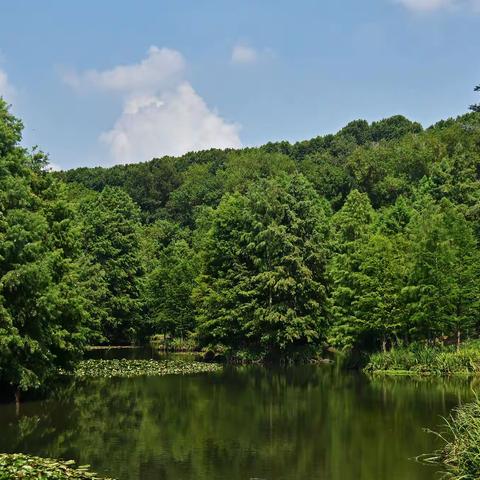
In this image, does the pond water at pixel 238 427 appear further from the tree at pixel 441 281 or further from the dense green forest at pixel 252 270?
the tree at pixel 441 281

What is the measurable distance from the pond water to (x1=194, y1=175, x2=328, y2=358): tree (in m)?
13.9

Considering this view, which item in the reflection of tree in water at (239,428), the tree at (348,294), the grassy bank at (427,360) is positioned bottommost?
the reflection of tree in water at (239,428)

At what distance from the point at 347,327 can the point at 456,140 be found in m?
50.6

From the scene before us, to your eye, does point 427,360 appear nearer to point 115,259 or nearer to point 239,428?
point 239,428

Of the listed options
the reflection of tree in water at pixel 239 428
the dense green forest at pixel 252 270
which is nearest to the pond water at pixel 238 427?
the reflection of tree in water at pixel 239 428

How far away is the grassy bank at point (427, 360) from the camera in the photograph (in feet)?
128

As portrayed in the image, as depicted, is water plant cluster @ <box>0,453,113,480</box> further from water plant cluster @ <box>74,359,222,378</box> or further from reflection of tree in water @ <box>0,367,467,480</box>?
water plant cluster @ <box>74,359,222,378</box>

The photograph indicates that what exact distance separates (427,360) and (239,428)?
20619 mm

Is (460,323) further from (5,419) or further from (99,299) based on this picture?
(99,299)

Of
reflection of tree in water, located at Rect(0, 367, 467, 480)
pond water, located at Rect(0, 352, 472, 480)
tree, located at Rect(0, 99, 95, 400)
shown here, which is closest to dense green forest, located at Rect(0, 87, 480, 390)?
tree, located at Rect(0, 99, 95, 400)

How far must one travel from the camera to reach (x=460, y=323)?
4253 cm

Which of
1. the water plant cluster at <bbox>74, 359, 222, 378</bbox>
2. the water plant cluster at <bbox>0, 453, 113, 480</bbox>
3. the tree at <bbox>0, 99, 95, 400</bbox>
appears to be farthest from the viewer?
the water plant cluster at <bbox>74, 359, 222, 378</bbox>

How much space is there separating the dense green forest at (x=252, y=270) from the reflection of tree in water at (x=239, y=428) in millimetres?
3632

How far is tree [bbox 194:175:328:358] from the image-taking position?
169 ft
